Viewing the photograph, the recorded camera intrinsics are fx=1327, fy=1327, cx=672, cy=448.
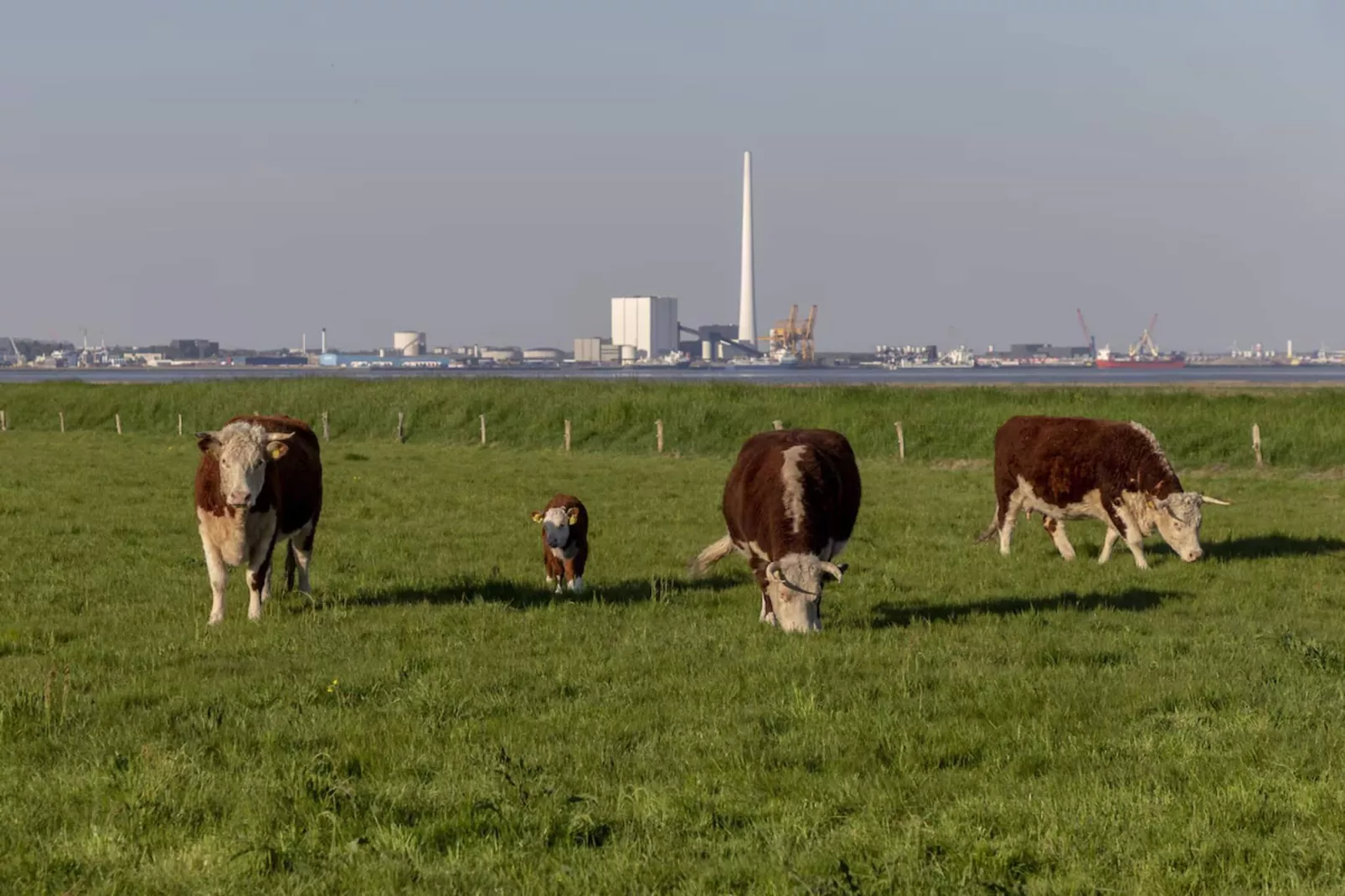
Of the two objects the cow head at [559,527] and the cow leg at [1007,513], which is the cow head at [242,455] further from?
the cow leg at [1007,513]

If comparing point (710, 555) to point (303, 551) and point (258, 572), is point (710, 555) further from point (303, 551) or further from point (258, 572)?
point (258, 572)

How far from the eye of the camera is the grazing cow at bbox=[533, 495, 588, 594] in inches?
635

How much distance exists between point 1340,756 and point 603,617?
24.2 feet

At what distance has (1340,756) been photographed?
8562 millimetres

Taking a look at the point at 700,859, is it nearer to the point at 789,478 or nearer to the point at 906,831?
the point at 906,831

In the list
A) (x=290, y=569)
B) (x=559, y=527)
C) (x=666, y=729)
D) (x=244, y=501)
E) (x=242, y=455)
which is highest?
(x=242, y=455)

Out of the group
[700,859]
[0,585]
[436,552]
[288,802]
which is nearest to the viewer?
[700,859]

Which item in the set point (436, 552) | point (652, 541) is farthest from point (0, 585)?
point (652, 541)

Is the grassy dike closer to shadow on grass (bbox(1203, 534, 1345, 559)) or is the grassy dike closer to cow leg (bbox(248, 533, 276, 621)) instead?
shadow on grass (bbox(1203, 534, 1345, 559))

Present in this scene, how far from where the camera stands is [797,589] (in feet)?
41.6

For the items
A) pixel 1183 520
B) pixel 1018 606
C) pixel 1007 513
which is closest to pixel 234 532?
pixel 1018 606

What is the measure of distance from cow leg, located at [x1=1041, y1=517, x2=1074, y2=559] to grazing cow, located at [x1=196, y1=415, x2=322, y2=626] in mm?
11153

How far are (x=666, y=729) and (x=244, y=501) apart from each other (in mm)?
5709

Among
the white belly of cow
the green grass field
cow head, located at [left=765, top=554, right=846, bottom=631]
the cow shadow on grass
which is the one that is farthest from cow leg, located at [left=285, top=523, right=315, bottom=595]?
cow head, located at [left=765, top=554, right=846, bottom=631]
